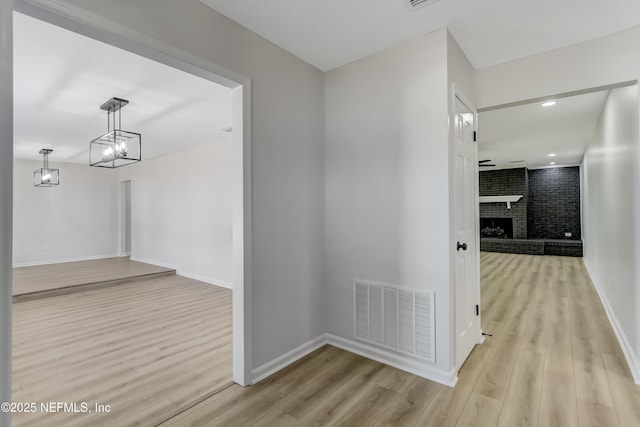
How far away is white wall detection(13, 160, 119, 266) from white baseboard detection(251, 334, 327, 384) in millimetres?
7777

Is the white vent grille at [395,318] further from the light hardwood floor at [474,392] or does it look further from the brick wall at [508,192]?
the brick wall at [508,192]

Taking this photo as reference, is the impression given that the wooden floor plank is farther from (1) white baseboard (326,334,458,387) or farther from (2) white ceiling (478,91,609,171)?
(2) white ceiling (478,91,609,171)

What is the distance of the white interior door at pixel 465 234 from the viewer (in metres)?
2.35

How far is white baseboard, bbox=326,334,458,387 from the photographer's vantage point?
2.18m

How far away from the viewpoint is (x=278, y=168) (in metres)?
2.42

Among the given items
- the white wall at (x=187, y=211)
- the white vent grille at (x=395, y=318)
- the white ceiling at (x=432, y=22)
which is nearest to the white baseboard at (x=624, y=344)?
the white vent grille at (x=395, y=318)

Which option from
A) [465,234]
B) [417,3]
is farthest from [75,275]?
[417,3]

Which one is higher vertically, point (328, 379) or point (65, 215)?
point (65, 215)

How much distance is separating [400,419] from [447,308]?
788 millimetres

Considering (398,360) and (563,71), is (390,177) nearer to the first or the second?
(398,360)

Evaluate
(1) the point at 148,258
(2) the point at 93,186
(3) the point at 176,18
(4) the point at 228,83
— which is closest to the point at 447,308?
(4) the point at 228,83

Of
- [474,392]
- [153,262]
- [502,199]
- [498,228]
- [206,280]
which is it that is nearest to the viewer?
[474,392]

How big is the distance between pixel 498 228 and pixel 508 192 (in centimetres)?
123

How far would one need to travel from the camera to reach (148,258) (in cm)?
721
